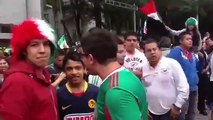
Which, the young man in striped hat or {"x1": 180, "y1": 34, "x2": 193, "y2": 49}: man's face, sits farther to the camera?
{"x1": 180, "y1": 34, "x2": 193, "y2": 49}: man's face


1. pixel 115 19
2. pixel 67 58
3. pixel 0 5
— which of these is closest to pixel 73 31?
pixel 115 19

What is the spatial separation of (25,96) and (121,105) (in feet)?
2.77

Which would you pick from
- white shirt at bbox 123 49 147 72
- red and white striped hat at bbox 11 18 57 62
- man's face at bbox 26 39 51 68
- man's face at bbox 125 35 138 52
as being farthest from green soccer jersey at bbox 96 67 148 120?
man's face at bbox 125 35 138 52

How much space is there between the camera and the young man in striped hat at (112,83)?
10.1ft

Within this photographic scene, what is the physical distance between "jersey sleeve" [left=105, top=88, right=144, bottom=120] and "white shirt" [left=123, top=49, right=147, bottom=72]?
4184mm

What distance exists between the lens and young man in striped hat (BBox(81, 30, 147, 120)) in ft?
10.1

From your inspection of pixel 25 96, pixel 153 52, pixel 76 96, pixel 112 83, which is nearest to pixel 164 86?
pixel 153 52

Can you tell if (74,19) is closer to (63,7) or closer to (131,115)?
(63,7)

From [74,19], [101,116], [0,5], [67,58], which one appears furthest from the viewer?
[74,19]

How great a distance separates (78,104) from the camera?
4.54 meters

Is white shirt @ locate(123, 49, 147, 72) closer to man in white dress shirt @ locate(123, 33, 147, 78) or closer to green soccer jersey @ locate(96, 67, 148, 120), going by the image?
man in white dress shirt @ locate(123, 33, 147, 78)

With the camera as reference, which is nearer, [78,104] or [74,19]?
[78,104]

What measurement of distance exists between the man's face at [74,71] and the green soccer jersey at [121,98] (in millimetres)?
1342

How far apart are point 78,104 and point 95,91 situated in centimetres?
25
